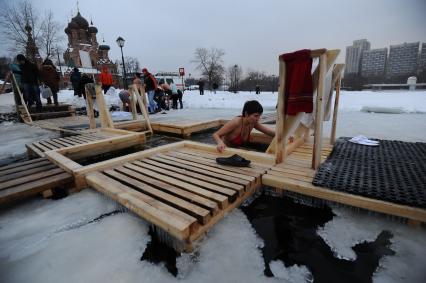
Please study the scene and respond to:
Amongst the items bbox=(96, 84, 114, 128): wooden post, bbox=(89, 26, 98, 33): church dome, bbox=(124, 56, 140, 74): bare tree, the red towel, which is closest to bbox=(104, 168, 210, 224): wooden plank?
the red towel

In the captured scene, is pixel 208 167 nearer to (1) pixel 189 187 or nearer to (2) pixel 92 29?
(1) pixel 189 187

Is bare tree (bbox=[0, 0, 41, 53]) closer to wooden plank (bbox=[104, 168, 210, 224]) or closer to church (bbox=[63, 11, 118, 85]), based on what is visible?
church (bbox=[63, 11, 118, 85])

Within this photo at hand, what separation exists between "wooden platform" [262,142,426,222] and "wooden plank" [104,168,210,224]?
963mm

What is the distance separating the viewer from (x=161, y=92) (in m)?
12.1

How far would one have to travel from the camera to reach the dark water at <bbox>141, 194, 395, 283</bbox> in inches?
60.8

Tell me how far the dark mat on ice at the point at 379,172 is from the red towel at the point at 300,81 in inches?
29.7

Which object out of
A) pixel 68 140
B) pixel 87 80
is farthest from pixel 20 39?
pixel 68 140

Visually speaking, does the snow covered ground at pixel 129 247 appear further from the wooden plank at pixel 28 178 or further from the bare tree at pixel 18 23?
the bare tree at pixel 18 23

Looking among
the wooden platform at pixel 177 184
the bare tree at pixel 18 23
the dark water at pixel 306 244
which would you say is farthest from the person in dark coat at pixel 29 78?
the bare tree at pixel 18 23

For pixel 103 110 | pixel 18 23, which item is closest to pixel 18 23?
pixel 18 23

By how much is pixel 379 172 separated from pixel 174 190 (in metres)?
2.21

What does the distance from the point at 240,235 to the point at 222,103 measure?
40.7ft

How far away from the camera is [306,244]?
181cm

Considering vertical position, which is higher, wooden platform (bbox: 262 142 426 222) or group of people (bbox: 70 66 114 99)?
group of people (bbox: 70 66 114 99)
